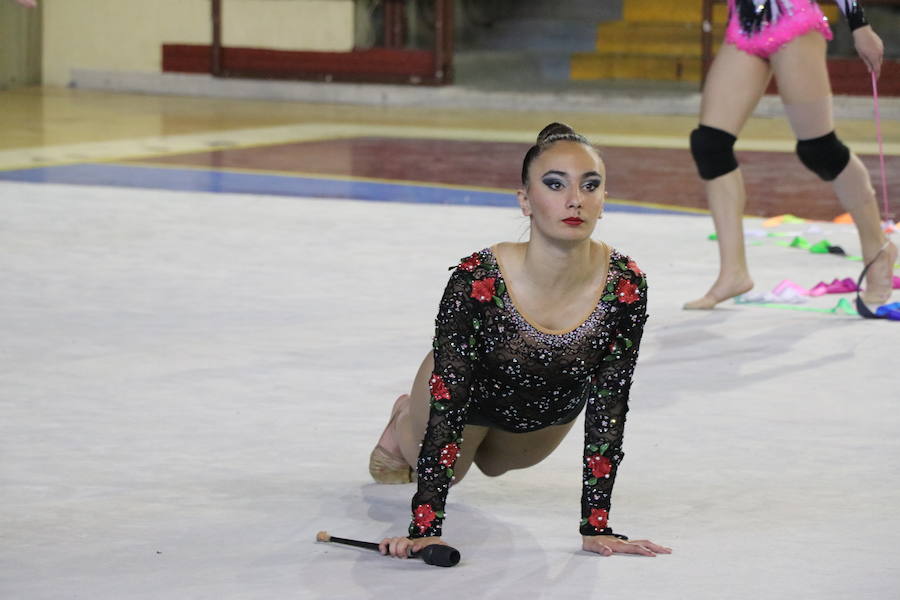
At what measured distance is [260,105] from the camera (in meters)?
13.7

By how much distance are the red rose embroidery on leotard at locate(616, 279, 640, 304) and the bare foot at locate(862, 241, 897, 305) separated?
243cm

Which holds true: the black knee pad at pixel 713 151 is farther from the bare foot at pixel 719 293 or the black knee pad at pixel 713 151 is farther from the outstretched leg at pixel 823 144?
the bare foot at pixel 719 293

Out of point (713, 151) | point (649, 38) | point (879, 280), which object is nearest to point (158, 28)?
point (649, 38)

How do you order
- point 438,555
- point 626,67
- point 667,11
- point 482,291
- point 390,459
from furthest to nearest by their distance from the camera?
point 667,11
point 626,67
point 390,459
point 482,291
point 438,555

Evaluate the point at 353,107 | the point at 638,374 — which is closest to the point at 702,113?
the point at 638,374

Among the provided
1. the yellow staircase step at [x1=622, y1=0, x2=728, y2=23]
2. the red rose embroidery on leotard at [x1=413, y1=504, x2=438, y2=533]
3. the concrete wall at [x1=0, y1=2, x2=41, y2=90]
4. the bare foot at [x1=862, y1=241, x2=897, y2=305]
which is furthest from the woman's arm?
the concrete wall at [x1=0, y1=2, x2=41, y2=90]

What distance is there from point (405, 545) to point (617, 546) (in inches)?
13.4

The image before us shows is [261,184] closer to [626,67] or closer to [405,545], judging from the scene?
[405,545]

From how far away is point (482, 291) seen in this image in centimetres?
251

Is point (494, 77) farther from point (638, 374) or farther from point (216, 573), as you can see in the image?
point (216, 573)

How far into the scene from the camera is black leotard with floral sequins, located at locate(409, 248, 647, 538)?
2.49m

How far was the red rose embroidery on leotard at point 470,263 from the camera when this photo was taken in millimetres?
2525

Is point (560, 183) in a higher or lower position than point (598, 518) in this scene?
higher

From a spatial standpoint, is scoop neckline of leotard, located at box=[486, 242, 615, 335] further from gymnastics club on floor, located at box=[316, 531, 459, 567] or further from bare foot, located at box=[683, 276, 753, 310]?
bare foot, located at box=[683, 276, 753, 310]
